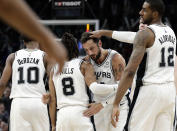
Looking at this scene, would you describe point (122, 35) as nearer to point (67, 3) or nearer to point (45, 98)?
point (45, 98)

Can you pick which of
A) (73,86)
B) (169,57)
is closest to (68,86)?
(73,86)

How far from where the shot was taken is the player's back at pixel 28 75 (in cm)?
528

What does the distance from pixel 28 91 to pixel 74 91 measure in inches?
26.6

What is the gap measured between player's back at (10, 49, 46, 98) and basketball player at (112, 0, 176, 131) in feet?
5.18

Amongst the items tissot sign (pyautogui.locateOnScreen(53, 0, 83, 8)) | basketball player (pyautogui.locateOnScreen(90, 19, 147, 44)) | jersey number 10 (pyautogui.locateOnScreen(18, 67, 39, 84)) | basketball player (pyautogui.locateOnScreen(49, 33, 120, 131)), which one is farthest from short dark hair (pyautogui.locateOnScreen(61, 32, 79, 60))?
tissot sign (pyautogui.locateOnScreen(53, 0, 83, 8))

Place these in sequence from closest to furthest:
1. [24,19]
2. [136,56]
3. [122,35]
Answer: [24,19] → [136,56] → [122,35]

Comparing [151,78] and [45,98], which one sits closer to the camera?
[151,78]

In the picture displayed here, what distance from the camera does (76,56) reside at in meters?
5.13

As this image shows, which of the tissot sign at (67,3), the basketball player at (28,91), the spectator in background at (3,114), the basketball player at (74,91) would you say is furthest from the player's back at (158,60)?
the spectator in background at (3,114)

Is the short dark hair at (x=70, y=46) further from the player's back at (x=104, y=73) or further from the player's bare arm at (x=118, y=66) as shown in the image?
the player's bare arm at (x=118, y=66)

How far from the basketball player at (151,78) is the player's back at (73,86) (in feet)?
3.22

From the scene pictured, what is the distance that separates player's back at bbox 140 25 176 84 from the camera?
3987 mm

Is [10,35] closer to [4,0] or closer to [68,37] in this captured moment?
[68,37]

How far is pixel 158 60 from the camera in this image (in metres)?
4.02
